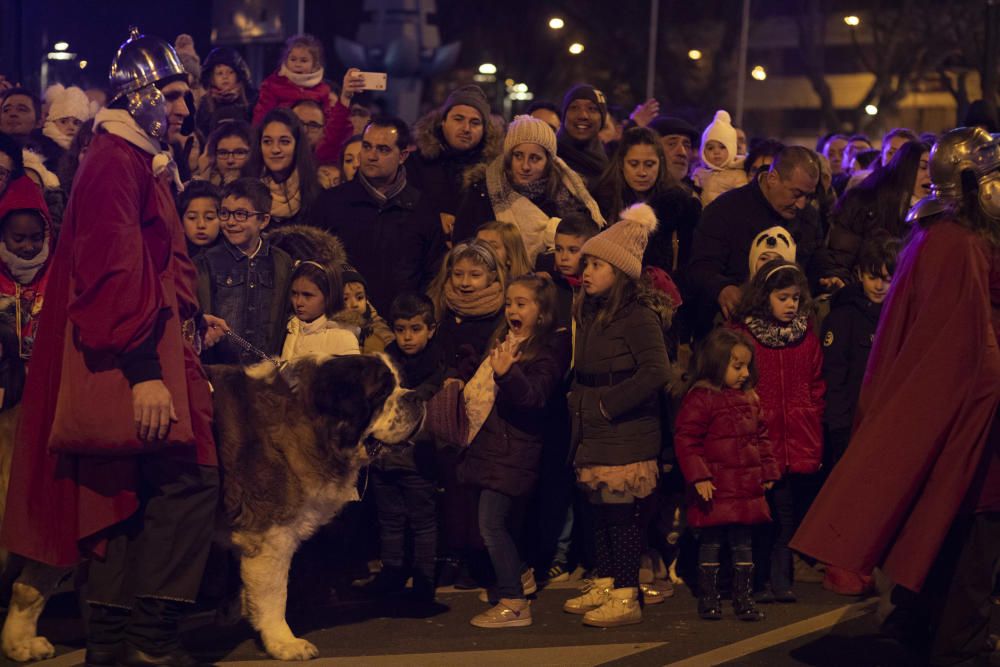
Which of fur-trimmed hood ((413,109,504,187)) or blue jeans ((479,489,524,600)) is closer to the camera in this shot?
blue jeans ((479,489,524,600))

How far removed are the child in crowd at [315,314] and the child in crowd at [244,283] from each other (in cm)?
9

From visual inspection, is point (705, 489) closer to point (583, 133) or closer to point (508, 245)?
point (508, 245)

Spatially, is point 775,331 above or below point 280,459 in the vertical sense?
above

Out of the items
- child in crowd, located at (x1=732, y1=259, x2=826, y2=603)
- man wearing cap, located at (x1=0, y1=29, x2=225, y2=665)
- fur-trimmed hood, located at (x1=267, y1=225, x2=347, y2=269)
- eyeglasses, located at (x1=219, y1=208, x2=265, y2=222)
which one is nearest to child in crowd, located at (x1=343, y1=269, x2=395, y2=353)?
fur-trimmed hood, located at (x1=267, y1=225, x2=347, y2=269)

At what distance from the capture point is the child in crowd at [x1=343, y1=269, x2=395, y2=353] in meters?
8.52

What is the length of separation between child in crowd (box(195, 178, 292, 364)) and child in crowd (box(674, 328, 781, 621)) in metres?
2.29

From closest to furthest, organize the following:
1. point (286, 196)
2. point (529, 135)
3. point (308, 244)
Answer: point (308, 244), point (529, 135), point (286, 196)

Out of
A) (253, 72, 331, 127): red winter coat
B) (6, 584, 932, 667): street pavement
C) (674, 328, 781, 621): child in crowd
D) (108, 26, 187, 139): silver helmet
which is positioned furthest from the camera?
(253, 72, 331, 127): red winter coat

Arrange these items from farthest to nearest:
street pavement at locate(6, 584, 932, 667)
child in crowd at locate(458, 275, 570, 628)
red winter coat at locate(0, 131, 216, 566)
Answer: child in crowd at locate(458, 275, 570, 628) → street pavement at locate(6, 584, 932, 667) → red winter coat at locate(0, 131, 216, 566)

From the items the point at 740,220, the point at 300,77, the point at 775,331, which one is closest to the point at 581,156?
the point at 740,220

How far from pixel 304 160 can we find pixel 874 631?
4.53m

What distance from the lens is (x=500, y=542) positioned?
7949 mm

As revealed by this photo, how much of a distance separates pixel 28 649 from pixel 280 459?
1392mm

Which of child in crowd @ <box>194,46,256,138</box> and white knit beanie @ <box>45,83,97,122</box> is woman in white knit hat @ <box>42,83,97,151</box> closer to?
white knit beanie @ <box>45,83,97,122</box>
